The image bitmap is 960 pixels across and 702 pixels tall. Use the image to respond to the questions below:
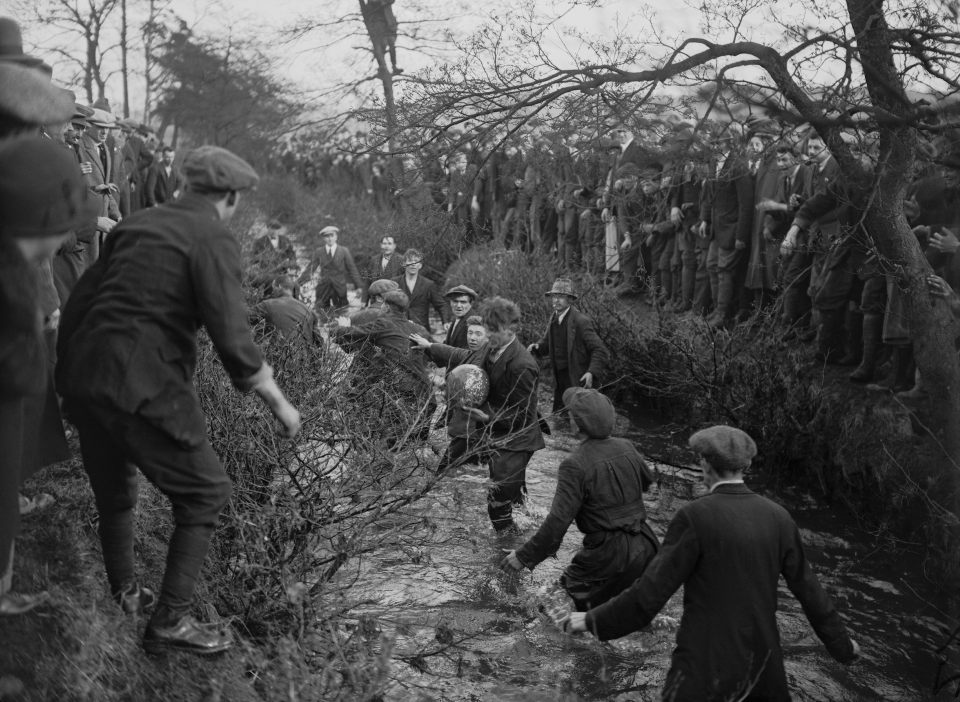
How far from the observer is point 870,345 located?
9.05m

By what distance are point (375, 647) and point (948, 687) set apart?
3.11 m

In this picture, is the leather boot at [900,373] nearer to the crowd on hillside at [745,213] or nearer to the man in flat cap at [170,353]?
the crowd on hillside at [745,213]

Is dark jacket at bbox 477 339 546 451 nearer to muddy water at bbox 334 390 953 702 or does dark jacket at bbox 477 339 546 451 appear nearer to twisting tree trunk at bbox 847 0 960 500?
muddy water at bbox 334 390 953 702

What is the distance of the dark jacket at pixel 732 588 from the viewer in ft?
13.2

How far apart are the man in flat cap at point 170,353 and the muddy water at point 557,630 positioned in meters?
1.47

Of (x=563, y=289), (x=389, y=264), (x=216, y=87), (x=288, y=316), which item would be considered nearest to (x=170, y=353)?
(x=288, y=316)

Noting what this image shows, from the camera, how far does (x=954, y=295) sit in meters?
6.57

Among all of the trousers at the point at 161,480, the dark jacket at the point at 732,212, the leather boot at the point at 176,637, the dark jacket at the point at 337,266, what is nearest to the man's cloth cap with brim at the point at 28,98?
the trousers at the point at 161,480

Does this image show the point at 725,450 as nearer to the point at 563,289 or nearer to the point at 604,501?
the point at 604,501

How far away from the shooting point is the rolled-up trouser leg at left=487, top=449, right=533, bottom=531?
7.19 meters

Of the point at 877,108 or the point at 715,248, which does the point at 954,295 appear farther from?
the point at 715,248

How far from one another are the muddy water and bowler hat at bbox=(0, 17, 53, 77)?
2.76 m

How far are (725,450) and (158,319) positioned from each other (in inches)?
89.1

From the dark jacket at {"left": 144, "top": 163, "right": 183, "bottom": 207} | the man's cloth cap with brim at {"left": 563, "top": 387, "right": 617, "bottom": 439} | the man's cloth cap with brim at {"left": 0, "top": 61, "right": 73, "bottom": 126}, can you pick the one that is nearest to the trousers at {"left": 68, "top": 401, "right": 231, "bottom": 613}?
the man's cloth cap with brim at {"left": 0, "top": 61, "right": 73, "bottom": 126}
